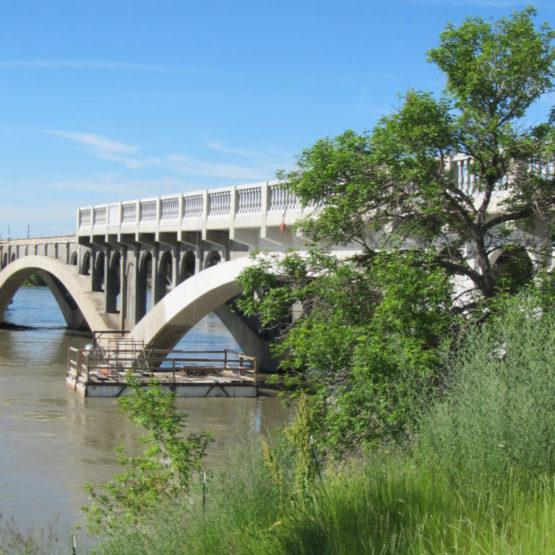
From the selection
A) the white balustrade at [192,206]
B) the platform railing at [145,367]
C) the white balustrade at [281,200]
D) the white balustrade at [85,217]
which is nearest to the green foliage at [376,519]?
the white balustrade at [281,200]

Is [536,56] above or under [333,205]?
above

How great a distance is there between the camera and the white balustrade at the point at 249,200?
2248 cm

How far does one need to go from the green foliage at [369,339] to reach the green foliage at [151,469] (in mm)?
1373

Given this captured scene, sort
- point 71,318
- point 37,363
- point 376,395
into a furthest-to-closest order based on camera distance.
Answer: point 71,318, point 37,363, point 376,395

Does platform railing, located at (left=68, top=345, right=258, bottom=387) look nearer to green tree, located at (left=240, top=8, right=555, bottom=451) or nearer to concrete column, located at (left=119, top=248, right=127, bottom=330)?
concrete column, located at (left=119, top=248, right=127, bottom=330)

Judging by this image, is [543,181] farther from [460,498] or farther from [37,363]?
[37,363]

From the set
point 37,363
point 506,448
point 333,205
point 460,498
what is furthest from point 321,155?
point 37,363

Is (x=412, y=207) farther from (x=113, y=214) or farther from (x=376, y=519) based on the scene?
(x=113, y=214)

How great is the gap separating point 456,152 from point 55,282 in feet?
163

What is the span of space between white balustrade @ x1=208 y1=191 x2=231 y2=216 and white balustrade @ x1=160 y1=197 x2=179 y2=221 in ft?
9.02

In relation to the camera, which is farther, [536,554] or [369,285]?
[369,285]

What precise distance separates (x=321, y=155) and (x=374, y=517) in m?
5.17

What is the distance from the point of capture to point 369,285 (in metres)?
9.66

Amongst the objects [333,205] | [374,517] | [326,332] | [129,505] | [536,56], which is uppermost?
[536,56]
